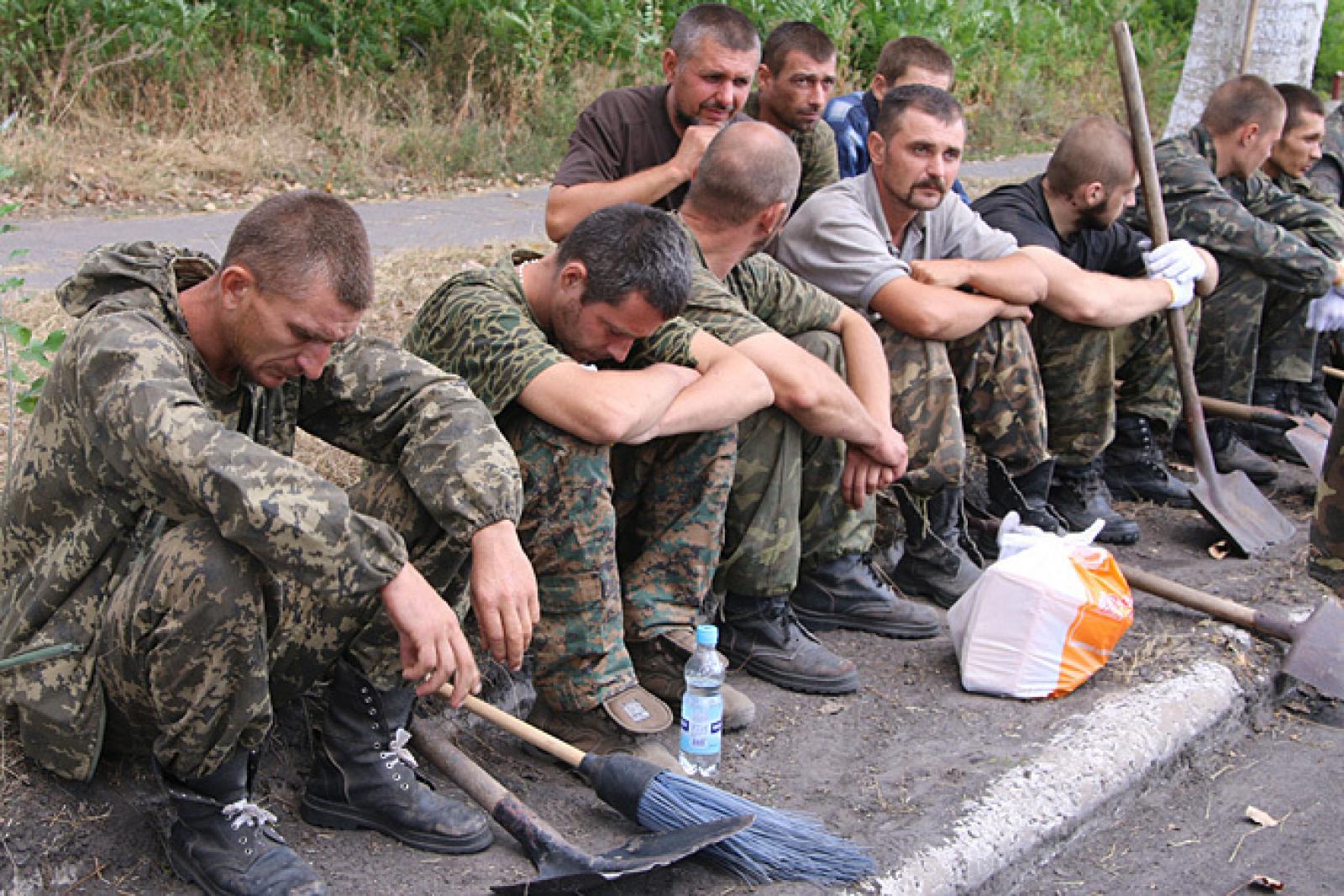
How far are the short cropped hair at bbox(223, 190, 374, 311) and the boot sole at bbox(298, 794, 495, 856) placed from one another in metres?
1.16

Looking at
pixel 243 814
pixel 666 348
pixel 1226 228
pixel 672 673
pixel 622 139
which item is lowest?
pixel 672 673

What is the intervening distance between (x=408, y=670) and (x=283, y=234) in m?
0.93

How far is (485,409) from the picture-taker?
3.26 metres

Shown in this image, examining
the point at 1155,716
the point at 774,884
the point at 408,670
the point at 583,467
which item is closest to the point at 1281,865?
the point at 1155,716

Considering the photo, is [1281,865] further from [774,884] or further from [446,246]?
[446,246]

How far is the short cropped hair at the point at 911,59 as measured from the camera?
633 cm

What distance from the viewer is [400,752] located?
129 inches

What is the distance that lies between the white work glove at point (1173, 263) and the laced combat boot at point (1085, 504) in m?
0.84

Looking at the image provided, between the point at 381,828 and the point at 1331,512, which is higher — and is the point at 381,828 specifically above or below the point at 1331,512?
below

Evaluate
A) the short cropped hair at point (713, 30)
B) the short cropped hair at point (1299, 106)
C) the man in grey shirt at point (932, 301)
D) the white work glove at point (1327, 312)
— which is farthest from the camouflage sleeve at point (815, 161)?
the short cropped hair at point (1299, 106)

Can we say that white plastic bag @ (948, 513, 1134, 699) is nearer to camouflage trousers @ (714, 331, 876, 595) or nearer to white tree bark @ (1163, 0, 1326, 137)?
camouflage trousers @ (714, 331, 876, 595)

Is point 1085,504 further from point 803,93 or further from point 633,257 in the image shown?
point 633,257

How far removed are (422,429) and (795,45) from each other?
325 cm

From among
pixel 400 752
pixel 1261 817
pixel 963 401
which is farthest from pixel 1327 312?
pixel 400 752
